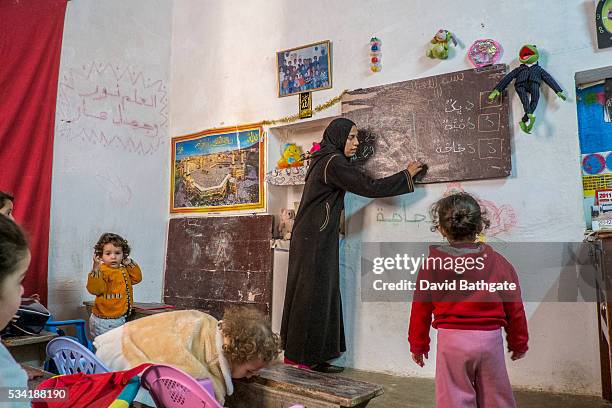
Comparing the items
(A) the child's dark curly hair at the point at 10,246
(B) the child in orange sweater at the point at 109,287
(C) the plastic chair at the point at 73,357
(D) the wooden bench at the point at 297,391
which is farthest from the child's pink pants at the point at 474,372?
(B) the child in orange sweater at the point at 109,287

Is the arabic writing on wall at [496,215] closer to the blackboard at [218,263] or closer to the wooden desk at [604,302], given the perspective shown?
the wooden desk at [604,302]

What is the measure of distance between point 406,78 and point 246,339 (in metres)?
2.38

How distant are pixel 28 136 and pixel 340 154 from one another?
230 cm

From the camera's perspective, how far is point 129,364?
1.54 meters

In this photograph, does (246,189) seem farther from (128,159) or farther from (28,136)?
(28,136)

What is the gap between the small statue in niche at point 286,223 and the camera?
12.1 ft

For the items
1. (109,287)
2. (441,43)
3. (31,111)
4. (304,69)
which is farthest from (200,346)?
(31,111)

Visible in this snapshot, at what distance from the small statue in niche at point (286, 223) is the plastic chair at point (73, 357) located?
2138 millimetres

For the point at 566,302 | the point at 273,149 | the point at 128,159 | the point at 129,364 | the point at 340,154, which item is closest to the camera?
the point at 129,364

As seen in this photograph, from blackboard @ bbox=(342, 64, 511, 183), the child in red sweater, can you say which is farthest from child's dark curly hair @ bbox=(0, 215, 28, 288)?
blackboard @ bbox=(342, 64, 511, 183)

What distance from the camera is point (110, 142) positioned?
4.05 m

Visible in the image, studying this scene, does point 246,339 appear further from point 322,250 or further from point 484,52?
point 484,52

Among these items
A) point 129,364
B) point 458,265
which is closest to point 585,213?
point 458,265

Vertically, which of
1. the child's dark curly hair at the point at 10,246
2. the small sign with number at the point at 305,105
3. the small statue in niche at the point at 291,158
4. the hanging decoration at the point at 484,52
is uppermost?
the hanging decoration at the point at 484,52
